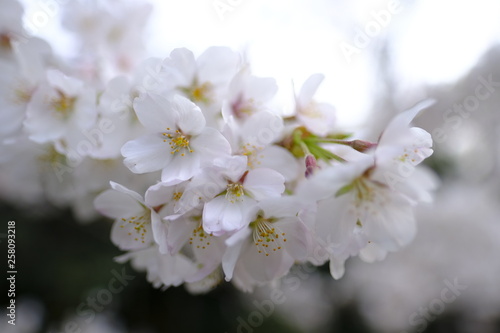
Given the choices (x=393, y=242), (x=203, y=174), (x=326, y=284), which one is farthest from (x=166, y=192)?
(x=326, y=284)

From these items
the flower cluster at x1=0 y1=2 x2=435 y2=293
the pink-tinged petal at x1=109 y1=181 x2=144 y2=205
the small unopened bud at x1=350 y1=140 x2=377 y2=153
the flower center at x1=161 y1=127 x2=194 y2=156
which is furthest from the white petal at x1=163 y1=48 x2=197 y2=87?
the small unopened bud at x1=350 y1=140 x2=377 y2=153

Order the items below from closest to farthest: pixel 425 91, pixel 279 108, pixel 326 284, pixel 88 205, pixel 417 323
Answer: pixel 279 108, pixel 88 205, pixel 417 323, pixel 326 284, pixel 425 91

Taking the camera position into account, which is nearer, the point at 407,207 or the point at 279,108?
the point at 407,207

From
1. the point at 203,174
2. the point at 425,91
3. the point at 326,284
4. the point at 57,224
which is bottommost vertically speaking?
the point at 326,284

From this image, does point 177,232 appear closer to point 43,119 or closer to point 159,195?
point 159,195

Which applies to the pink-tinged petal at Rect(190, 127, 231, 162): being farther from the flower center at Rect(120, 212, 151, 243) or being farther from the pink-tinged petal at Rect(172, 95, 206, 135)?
the flower center at Rect(120, 212, 151, 243)

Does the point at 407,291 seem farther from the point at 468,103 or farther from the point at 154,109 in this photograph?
the point at 154,109

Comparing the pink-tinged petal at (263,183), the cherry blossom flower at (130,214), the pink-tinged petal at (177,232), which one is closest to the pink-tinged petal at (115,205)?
the cherry blossom flower at (130,214)
